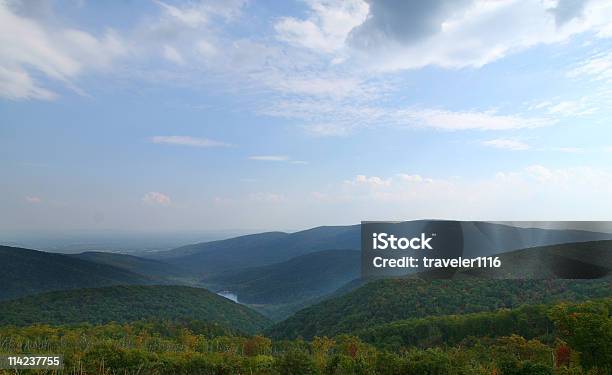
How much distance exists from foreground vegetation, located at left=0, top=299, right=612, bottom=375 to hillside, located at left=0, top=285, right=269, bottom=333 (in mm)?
54463

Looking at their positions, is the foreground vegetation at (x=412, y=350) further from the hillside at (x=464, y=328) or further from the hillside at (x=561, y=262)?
the hillside at (x=561, y=262)

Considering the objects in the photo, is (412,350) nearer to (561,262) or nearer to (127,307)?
(561,262)

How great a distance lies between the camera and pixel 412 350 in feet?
134

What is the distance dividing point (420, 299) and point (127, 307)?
102 m

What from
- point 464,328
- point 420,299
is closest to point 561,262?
point 464,328

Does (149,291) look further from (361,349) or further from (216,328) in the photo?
(361,349)

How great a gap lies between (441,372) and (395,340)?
3904 cm

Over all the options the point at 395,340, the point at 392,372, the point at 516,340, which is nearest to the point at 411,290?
the point at 395,340

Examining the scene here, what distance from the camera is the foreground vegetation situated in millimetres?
25781

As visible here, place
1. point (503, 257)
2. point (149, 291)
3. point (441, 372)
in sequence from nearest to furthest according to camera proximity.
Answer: point (441, 372)
point (503, 257)
point (149, 291)

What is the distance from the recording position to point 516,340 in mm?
44531

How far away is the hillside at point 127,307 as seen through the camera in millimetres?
115250

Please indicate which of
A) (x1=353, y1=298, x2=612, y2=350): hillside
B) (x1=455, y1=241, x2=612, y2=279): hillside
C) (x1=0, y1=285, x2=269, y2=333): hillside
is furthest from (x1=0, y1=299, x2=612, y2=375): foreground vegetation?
(x1=0, y1=285, x2=269, y2=333): hillside

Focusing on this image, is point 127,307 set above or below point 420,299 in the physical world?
below
